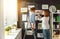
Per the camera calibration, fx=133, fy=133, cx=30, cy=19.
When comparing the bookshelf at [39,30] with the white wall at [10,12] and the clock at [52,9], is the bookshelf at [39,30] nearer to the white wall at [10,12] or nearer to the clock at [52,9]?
the clock at [52,9]

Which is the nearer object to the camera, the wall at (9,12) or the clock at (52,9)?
the wall at (9,12)

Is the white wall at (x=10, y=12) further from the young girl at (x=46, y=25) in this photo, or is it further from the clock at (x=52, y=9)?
the clock at (x=52, y=9)

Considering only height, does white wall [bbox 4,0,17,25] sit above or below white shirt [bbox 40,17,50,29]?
above

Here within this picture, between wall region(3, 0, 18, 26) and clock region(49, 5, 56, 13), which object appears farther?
clock region(49, 5, 56, 13)

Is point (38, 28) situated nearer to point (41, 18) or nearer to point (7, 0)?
point (41, 18)

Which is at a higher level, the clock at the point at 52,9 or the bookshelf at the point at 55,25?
the clock at the point at 52,9

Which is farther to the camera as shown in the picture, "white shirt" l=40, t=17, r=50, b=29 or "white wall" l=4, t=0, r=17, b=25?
"white shirt" l=40, t=17, r=50, b=29

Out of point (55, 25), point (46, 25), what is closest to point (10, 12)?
point (46, 25)

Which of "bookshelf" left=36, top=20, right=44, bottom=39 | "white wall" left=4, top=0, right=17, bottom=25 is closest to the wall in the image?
"white wall" left=4, top=0, right=17, bottom=25

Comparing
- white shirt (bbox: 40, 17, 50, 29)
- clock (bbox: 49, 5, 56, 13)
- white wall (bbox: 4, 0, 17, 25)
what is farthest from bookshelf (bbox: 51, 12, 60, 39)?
white wall (bbox: 4, 0, 17, 25)

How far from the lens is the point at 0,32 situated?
1573 mm

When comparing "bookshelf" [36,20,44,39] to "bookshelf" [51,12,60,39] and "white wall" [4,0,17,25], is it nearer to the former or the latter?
"bookshelf" [51,12,60,39]

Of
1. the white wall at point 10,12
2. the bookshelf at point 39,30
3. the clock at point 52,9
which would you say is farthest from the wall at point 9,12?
the clock at point 52,9

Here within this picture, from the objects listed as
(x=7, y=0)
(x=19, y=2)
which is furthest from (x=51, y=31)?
(x=7, y=0)
